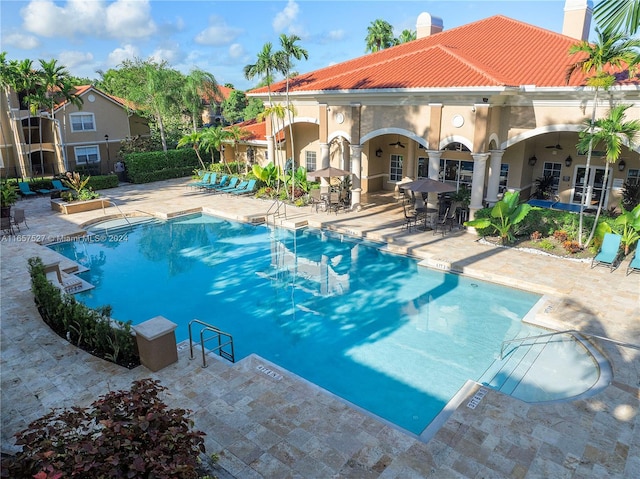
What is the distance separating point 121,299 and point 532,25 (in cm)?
2426

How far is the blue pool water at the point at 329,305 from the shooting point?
1066 centimetres

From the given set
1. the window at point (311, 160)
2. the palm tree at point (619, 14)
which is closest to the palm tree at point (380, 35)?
the window at point (311, 160)

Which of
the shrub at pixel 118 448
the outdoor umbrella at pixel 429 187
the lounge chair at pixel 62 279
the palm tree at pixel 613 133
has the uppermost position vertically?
the palm tree at pixel 613 133

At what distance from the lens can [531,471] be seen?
7020 mm

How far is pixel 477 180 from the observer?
1962 cm

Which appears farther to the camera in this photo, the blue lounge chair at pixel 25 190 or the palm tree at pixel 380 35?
the palm tree at pixel 380 35

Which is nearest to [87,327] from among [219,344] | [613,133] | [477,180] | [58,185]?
[219,344]

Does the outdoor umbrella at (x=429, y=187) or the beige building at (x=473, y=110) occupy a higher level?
the beige building at (x=473, y=110)

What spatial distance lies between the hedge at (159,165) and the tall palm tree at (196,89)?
150 inches

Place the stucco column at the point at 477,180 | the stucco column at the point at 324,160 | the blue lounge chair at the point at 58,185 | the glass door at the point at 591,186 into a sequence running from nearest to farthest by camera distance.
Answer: the stucco column at the point at 477,180 < the glass door at the point at 591,186 < the stucco column at the point at 324,160 < the blue lounge chair at the point at 58,185

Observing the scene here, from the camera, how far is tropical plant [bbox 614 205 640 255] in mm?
15906

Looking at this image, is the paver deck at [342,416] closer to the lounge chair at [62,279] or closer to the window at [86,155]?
the lounge chair at [62,279]

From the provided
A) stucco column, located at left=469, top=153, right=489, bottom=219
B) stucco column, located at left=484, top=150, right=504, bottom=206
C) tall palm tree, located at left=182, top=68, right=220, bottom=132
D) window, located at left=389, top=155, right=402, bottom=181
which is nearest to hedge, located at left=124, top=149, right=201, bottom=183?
tall palm tree, located at left=182, top=68, right=220, bottom=132

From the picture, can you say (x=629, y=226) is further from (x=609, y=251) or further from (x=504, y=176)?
(x=504, y=176)
